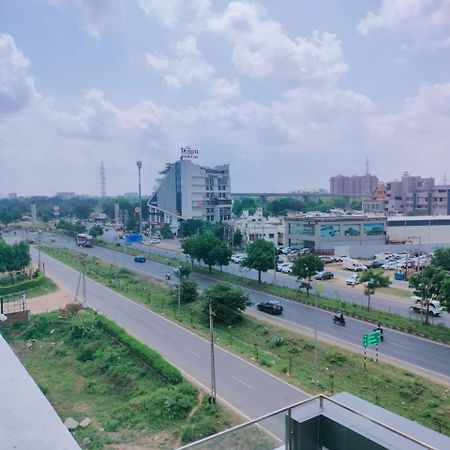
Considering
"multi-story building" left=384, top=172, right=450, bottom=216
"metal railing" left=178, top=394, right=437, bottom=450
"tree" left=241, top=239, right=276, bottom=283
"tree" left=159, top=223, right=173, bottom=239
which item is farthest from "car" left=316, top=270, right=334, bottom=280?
"multi-story building" left=384, top=172, right=450, bottom=216

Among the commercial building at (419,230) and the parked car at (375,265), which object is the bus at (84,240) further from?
the commercial building at (419,230)

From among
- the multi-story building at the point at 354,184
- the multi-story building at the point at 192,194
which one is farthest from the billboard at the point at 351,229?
the multi-story building at the point at 354,184

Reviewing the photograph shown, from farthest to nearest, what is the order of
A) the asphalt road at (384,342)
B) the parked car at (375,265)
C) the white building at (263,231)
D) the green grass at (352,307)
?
1. the white building at (263,231)
2. the parked car at (375,265)
3. the green grass at (352,307)
4. the asphalt road at (384,342)

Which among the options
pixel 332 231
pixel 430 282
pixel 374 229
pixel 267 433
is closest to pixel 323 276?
pixel 430 282

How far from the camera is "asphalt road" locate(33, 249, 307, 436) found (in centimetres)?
1145

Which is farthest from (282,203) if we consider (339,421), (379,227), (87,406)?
(339,421)

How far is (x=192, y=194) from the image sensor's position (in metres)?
58.7

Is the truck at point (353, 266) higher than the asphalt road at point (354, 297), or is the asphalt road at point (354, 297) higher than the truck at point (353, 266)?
the truck at point (353, 266)

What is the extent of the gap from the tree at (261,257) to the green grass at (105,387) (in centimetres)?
1016

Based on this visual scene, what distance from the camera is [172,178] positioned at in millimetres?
59531

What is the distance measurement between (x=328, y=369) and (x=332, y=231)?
2776 centimetres

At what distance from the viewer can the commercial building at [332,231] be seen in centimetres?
4009

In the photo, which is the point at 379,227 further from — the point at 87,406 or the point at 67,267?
the point at 87,406

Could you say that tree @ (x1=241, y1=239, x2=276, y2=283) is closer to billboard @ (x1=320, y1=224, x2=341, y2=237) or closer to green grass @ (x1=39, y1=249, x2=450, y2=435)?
green grass @ (x1=39, y1=249, x2=450, y2=435)
